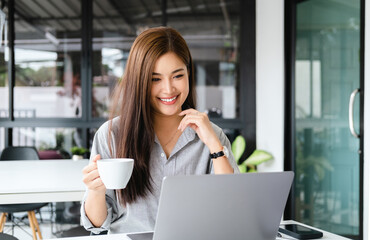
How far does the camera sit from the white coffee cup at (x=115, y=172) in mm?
1091

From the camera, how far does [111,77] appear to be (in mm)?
4961

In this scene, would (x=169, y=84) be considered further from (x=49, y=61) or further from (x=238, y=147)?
(x=49, y=61)

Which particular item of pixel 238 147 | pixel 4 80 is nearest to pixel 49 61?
pixel 4 80

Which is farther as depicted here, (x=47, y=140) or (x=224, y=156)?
(x=47, y=140)

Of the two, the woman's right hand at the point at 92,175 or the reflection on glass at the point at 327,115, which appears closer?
the woman's right hand at the point at 92,175

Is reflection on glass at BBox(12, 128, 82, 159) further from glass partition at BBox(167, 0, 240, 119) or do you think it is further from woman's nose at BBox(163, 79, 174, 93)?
woman's nose at BBox(163, 79, 174, 93)

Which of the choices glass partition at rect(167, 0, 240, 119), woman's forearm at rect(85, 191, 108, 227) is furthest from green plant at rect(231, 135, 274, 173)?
woman's forearm at rect(85, 191, 108, 227)

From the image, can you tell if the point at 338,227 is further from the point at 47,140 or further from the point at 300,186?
the point at 47,140

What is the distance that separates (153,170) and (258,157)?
9.70ft

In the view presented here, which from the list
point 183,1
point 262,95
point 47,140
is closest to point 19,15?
point 47,140

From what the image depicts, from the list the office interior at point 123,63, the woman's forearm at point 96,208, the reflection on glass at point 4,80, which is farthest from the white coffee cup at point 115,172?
the reflection on glass at point 4,80

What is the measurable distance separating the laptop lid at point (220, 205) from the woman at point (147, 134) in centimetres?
45

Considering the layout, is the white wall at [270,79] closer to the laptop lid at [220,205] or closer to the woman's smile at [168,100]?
the woman's smile at [168,100]

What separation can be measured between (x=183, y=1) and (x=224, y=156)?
373 cm
